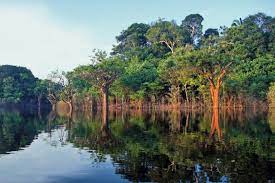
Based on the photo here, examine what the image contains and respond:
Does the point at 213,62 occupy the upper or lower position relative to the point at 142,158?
upper

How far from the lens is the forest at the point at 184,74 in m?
51.2

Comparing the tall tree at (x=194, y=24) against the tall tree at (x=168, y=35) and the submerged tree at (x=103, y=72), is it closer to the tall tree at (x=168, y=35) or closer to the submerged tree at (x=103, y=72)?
the tall tree at (x=168, y=35)

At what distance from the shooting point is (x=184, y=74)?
5203 centimetres

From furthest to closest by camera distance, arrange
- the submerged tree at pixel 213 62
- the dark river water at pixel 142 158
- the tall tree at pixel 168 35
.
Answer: the tall tree at pixel 168 35 → the submerged tree at pixel 213 62 → the dark river water at pixel 142 158

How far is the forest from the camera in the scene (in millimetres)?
51156

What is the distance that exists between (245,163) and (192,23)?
8428cm

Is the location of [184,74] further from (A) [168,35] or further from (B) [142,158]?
(B) [142,158]

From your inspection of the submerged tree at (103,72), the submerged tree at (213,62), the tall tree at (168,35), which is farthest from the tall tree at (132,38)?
the submerged tree at (213,62)

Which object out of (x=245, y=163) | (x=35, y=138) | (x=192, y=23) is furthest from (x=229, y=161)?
(x=192, y=23)

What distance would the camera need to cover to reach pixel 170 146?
1717cm

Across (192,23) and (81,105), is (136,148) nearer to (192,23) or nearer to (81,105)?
(81,105)

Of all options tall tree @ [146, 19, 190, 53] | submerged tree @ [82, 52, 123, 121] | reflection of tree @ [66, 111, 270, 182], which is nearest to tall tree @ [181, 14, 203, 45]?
tall tree @ [146, 19, 190, 53]

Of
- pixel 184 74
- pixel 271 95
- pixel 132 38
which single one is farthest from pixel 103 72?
pixel 132 38

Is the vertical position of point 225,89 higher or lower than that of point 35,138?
higher
